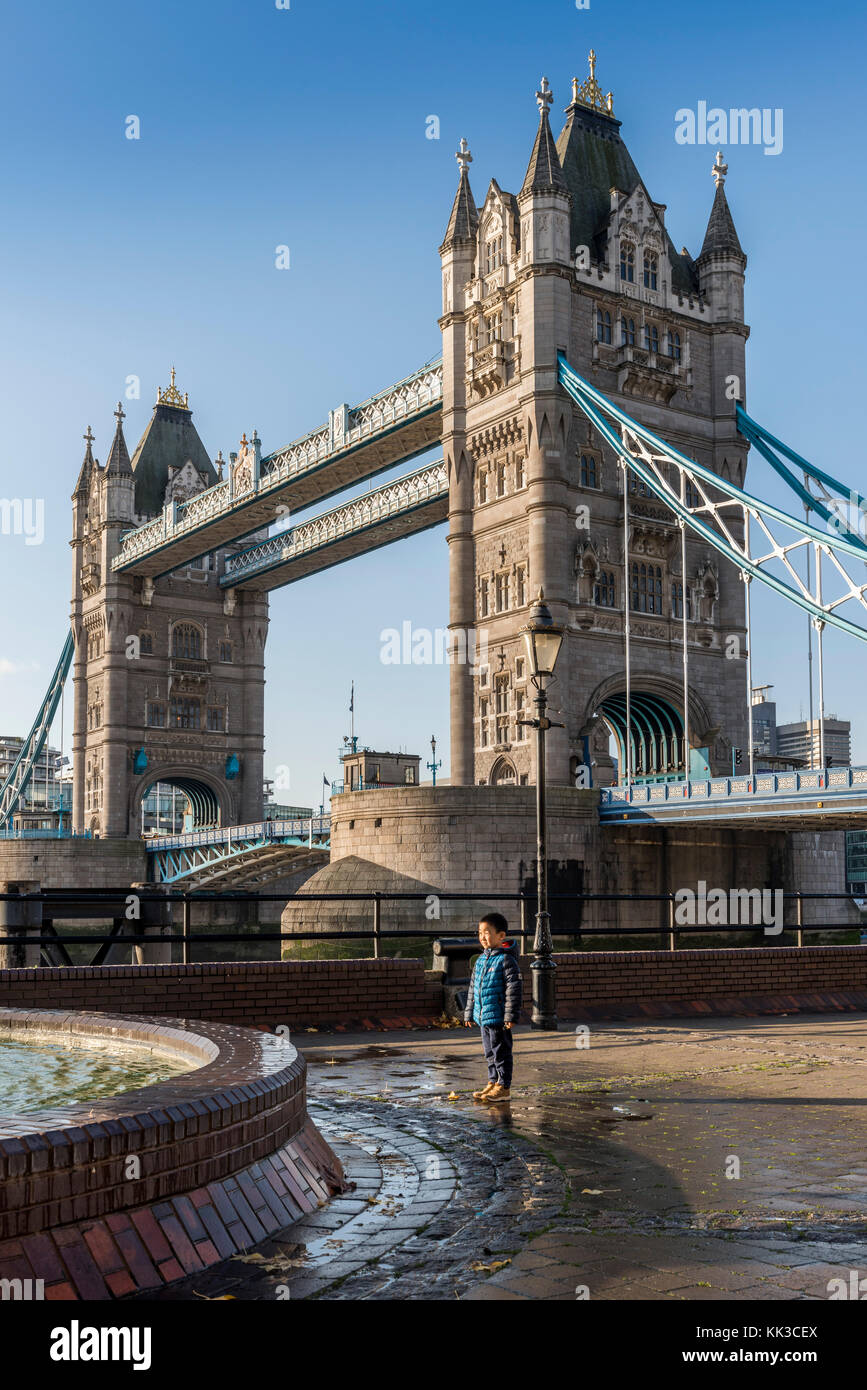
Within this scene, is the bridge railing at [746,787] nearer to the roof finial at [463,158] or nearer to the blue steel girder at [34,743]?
the roof finial at [463,158]

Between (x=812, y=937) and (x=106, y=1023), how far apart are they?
114 ft

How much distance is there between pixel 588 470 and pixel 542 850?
3019 cm

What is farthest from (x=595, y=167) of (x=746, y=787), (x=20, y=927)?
(x=20, y=927)

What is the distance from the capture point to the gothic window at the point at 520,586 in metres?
40.2

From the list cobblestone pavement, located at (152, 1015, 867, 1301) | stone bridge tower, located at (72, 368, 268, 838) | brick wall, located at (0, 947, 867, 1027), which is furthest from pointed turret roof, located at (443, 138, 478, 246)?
cobblestone pavement, located at (152, 1015, 867, 1301)

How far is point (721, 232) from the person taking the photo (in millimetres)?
45219

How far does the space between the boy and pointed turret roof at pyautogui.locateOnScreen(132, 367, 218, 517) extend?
65.2 metres

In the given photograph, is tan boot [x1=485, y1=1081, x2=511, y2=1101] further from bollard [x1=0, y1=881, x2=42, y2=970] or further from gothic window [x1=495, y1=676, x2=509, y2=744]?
gothic window [x1=495, y1=676, x2=509, y2=744]

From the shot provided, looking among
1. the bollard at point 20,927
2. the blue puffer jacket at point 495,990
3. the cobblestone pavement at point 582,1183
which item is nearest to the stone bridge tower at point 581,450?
the bollard at point 20,927

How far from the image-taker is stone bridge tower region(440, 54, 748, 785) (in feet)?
131

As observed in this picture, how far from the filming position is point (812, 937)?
38.9 meters

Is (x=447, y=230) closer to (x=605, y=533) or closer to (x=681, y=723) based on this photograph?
(x=605, y=533)
